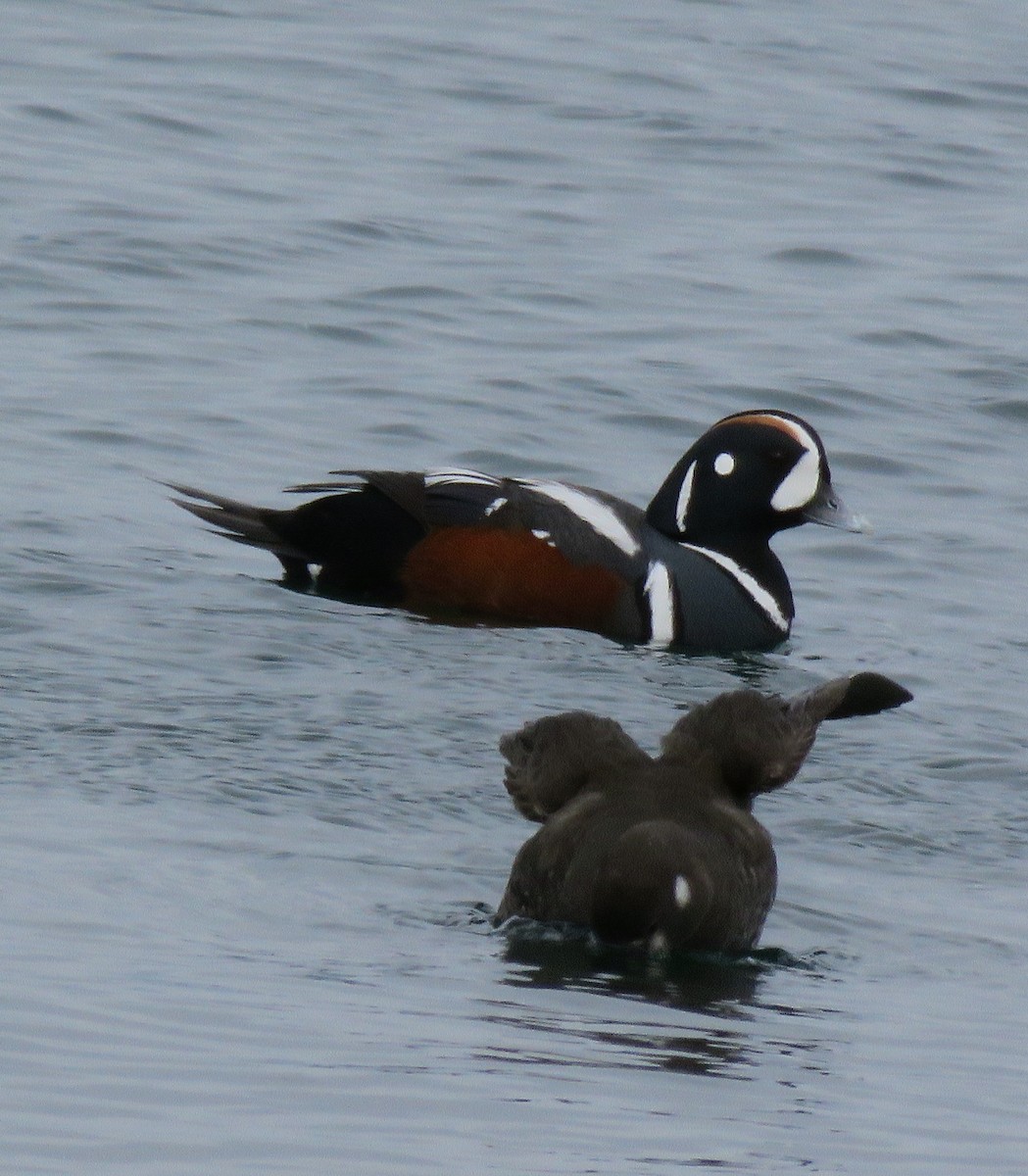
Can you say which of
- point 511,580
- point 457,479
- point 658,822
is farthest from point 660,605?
point 658,822

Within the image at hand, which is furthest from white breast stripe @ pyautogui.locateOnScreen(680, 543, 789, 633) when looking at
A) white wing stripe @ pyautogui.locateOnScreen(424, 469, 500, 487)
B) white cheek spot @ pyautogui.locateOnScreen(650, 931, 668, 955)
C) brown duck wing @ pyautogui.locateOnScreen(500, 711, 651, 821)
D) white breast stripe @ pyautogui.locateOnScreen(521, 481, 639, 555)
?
white cheek spot @ pyautogui.locateOnScreen(650, 931, 668, 955)

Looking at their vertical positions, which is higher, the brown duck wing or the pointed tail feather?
the brown duck wing

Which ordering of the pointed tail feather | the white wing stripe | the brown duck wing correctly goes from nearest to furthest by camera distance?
the brown duck wing → the white wing stripe → the pointed tail feather

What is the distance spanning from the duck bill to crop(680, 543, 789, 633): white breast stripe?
404 mm

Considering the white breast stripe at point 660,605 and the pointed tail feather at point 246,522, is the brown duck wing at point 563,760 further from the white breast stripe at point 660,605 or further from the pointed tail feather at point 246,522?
the pointed tail feather at point 246,522

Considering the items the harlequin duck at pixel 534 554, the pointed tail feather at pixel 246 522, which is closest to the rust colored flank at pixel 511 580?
the harlequin duck at pixel 534 554

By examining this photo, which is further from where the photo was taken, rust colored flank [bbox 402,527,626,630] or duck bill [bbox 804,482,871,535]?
duck bill [bbox 804,482,871,535]

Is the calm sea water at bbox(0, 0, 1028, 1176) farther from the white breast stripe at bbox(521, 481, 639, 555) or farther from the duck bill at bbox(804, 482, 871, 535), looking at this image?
the white breast stripe at bbox(521, 481, 639, 555)

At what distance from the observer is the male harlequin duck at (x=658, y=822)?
18.7ft

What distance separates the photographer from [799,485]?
1050 cm

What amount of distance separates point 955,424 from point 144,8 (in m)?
10.5

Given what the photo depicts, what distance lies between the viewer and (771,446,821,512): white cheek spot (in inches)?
412

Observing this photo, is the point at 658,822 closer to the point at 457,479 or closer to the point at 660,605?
the point at 660,605

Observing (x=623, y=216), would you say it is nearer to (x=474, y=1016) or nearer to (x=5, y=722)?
(x=5, y=722)
